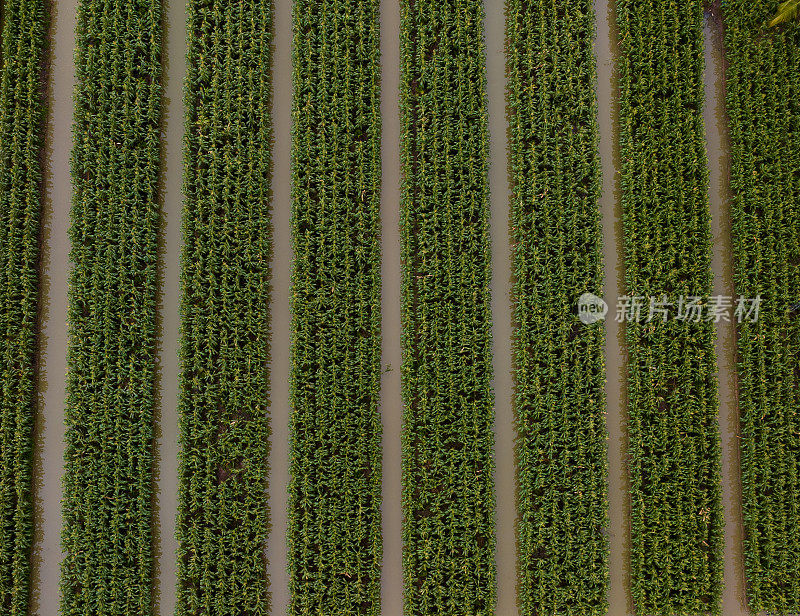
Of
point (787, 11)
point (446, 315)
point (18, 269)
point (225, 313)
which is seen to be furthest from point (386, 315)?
point (787, 11)

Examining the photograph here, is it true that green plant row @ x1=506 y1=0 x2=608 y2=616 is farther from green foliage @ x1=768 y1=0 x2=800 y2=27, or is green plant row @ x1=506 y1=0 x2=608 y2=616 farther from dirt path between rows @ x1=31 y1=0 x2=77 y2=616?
dirt path between rows @ x1=31 y1=0 x2=77 y2=616

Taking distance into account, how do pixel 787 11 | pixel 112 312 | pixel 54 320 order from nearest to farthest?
1. pixel 787 11
2. pixel 112 312
3. pixel 54 320

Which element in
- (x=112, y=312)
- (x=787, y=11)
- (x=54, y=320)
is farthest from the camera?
(x=54, y=320)

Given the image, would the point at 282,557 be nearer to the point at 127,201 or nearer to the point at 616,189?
the point at 127,201

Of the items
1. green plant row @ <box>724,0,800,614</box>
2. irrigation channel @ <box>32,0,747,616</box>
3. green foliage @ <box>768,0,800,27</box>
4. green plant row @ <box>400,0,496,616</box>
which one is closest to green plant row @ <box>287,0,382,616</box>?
irrigation channel @ <box>32,0,747,616</box>

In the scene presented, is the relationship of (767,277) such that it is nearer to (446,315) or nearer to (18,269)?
(446,315)

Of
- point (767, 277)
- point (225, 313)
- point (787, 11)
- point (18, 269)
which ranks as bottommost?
point (225, 313)

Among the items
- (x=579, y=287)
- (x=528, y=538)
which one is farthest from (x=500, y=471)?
(x=579, y=287)
